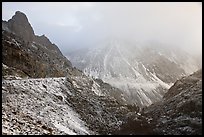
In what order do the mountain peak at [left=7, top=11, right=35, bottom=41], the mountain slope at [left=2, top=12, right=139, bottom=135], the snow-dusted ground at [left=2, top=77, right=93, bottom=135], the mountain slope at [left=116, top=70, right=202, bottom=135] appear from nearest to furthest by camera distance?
the mountain slope at [left=2, top=12, right=139, bottom=135]
the mountain slope at [left=116, top=70, right=202, bottom=135]
the snow-dusted ground at [left=2, top=77, right=93, bottom=135]
the mountain peak at [left=7, top=11, right=35, bottom=41]

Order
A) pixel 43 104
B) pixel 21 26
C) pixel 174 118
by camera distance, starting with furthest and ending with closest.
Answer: pixel 21 26 → pixel 43 104 → pixel 174 118

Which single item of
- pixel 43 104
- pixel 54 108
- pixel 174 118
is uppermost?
pixel 43 104

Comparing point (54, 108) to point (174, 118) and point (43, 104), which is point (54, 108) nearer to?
point (43, 104)

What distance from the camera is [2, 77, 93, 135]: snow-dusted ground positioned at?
132 feet

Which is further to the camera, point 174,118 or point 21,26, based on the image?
point 21,26

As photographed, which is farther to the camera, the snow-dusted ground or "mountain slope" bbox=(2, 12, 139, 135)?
the snow-dusted ground

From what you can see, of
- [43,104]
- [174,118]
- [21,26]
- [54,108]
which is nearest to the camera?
[174,118]

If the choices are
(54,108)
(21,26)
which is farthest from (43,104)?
(21,26)

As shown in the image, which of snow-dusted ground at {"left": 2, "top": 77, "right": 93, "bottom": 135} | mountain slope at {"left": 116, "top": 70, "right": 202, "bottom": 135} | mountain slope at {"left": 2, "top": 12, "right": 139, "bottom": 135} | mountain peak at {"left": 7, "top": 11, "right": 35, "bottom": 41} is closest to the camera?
mountain slope at {"left": 2, "top": 12, "right": 139, "bottom": 135}

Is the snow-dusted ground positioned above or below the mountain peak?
below

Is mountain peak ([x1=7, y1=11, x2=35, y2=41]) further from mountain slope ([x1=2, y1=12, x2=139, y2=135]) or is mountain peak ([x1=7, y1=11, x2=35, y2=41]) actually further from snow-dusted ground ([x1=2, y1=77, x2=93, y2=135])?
snow-dusted ground ([x1=2, y1=77, x2=93, y2=135])

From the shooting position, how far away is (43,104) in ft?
145

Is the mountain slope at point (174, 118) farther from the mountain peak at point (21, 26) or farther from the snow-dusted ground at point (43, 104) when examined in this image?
the mountain peak at point (21, 26)

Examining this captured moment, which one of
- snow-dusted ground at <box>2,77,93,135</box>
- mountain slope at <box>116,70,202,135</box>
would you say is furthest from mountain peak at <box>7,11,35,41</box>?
mountain slope at <box>116,70,202,135</box>
